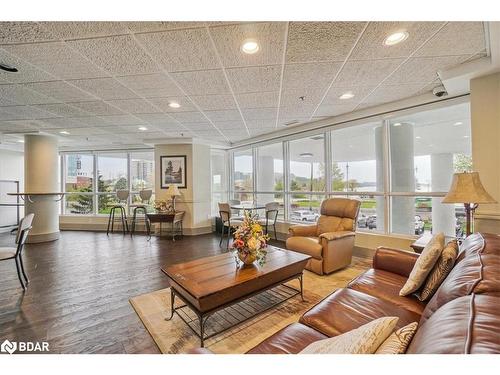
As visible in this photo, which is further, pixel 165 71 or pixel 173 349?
pixel 165 71

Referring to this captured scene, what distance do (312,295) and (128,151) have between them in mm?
6607

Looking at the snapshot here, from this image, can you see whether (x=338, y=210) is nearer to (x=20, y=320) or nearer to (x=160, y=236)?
(x=20, y=320)

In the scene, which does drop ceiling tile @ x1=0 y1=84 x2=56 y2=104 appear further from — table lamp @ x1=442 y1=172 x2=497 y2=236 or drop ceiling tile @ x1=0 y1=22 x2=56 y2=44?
table lamp @ x1=442 y1=172 x2=497 y2=236

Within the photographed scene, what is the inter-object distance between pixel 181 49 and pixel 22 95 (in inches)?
102

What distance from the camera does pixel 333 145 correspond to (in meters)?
4.65

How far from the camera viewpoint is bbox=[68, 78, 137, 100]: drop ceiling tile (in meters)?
2.59

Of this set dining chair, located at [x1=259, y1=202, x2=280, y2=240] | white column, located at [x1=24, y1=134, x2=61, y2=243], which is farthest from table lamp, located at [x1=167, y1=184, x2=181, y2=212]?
white column, located at [x1=24, y1=134, x2=61, y2=243]

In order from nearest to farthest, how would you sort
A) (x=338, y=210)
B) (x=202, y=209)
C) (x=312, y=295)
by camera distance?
(x=312, y=295) → (x=338, y=210) → (x=202, y=209)

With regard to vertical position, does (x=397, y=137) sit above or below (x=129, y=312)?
above

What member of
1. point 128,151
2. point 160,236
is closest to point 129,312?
point 160,236

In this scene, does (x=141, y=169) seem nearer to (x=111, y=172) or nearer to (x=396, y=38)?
(x=111, y=172)

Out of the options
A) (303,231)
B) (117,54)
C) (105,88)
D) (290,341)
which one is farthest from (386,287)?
(105,88)

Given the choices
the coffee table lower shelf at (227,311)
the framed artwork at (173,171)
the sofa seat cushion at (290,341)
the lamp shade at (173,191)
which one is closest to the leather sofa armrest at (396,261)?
the coffee table lower shelf at (227,311)

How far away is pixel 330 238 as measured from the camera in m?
3.02
